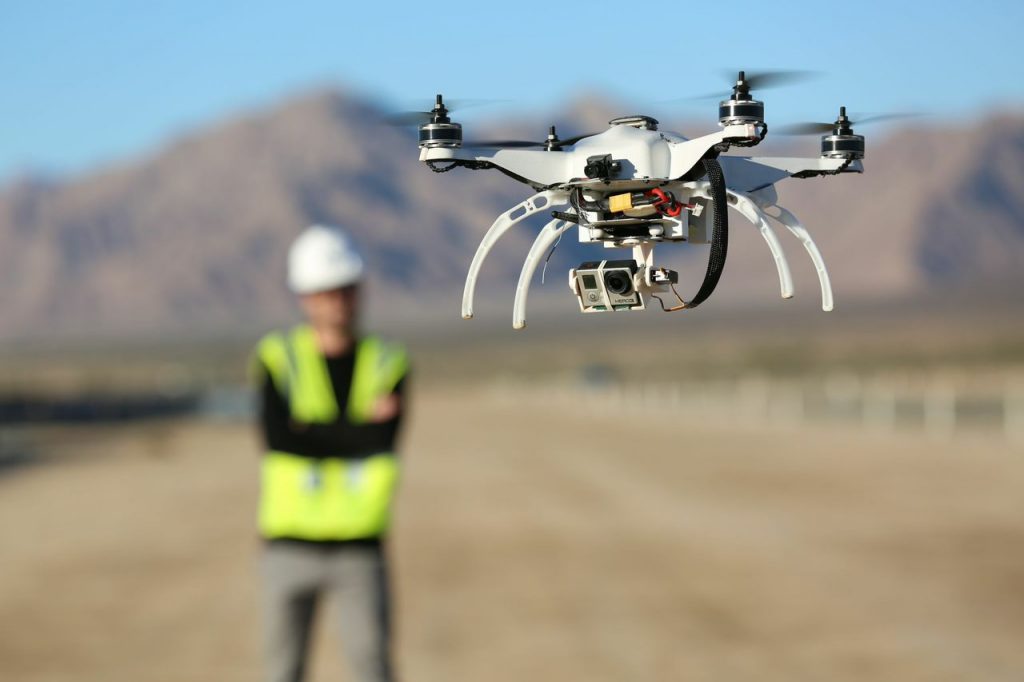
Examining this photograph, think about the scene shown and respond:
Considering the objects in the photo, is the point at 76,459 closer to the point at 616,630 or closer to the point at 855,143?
the point at 616,630

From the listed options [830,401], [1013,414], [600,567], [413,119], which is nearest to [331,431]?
[413,119]

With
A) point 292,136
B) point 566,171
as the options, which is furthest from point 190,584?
point 566,171

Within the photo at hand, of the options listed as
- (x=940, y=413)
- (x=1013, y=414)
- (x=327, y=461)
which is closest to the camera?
(x=327, y=461)

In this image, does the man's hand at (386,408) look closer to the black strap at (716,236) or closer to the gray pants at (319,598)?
the gray pants at (319,598)

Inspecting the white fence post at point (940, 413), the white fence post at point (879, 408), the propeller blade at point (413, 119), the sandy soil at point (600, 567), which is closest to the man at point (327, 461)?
the propeller blade at point (413, 119)

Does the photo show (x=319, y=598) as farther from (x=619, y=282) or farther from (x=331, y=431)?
(x=619, y=282)
